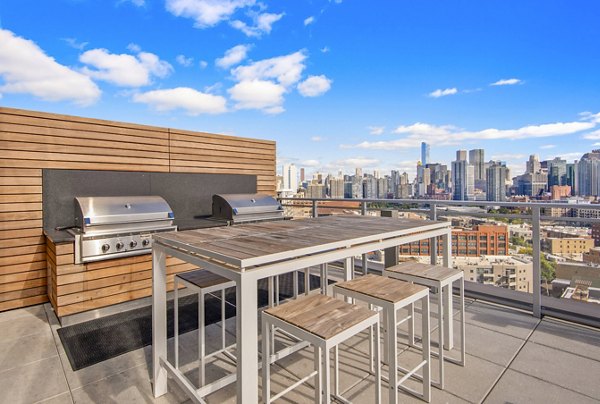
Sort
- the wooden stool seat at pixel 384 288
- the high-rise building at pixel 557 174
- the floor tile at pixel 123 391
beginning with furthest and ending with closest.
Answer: the high-rise building at pixel 557 174, the floor tile at pixel 123 391, the wooden stool seat at pixel 384 288

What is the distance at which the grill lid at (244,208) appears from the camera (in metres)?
3.76

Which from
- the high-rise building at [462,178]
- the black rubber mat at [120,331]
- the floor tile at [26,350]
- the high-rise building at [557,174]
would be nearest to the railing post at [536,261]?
the black rubber mat at [120,331]

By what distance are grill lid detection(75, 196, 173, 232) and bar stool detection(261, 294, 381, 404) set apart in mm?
2218

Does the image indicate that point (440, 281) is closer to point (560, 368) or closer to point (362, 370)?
point (362, 370)

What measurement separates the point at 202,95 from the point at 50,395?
11448 millimetres

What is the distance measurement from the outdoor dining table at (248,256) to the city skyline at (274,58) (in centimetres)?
261

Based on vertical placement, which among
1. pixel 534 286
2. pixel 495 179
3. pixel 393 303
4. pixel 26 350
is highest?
pixel 495 179

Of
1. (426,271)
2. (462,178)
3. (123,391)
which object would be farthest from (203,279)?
(462,178)

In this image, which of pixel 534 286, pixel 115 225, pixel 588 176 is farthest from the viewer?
pixel 588 176

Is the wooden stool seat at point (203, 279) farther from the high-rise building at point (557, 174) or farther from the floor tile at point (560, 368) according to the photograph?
the high-rise building at point (557, 174)

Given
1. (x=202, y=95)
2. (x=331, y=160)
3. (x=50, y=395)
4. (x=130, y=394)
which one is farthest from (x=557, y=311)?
(x=331, y=160)

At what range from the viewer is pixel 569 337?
7.68 ft

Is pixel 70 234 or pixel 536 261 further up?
pixel 70 234

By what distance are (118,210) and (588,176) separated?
28.4 feet
